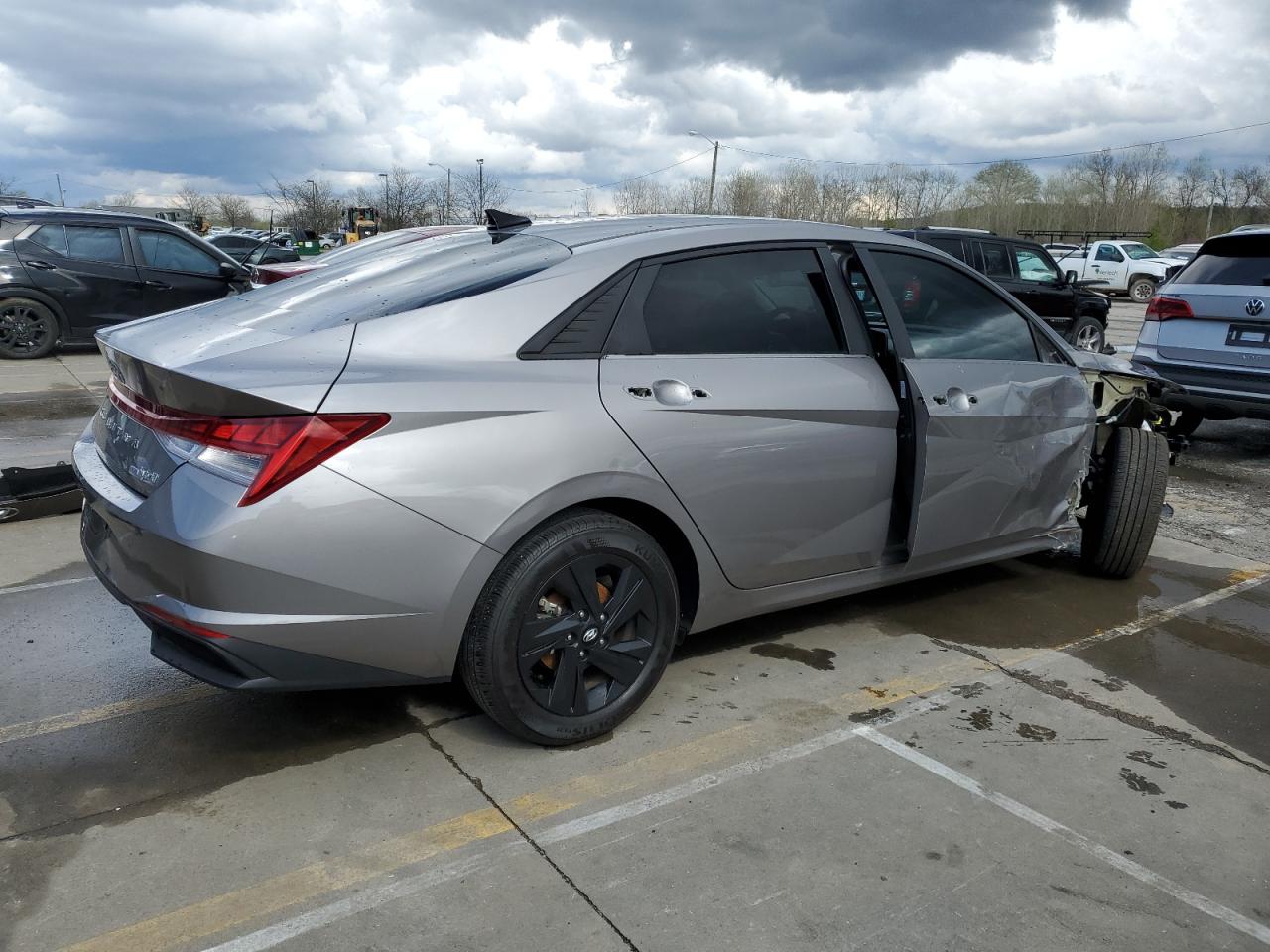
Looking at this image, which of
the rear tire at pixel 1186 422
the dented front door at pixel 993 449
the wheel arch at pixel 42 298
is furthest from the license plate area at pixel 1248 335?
the wheel arch at pixel 42 298

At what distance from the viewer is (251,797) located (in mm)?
2920

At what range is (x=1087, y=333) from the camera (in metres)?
15.2

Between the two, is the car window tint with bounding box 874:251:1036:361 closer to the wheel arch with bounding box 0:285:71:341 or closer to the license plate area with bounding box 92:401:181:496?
the license plate area with bounding box 92:401:181:496

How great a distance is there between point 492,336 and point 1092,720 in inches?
98.6

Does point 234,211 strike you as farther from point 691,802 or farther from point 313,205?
point 691,802

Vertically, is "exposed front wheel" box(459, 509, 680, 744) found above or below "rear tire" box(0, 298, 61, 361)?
above

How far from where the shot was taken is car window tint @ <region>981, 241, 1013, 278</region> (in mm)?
13492

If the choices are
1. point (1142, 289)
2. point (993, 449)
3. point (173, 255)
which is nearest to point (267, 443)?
point (993, 449)

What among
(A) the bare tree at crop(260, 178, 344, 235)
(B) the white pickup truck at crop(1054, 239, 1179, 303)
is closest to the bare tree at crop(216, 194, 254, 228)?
(A) the bare tree at crop(260, 178, 344, 235)

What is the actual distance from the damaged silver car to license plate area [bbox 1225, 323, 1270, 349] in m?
4.21

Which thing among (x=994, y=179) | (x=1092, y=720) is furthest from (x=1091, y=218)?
(x=1092, y=720)

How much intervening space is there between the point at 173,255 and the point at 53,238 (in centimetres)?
128

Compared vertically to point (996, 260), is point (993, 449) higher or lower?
lower

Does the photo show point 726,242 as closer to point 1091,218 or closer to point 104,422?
point 104,422
